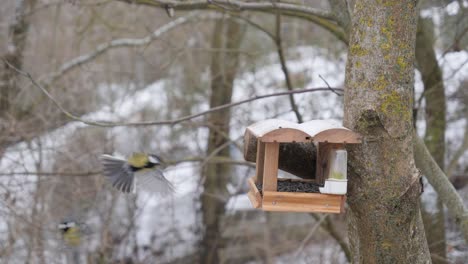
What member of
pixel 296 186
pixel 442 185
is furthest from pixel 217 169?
pixel 296 186

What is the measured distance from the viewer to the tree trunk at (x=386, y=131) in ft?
7.50

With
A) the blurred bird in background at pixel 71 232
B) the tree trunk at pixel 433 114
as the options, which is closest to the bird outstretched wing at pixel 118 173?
the blurred bird in background at pixel 71 232

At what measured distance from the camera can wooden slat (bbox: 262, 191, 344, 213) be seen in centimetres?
246

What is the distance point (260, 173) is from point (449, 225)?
4.20 meters

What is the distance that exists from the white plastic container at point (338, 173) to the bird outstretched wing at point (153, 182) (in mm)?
1706

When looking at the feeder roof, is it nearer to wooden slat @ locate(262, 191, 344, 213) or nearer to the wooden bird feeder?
the wooden bird feeder

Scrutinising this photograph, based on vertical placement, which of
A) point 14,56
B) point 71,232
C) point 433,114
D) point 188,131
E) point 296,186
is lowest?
point 71,232

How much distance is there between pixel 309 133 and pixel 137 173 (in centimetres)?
195

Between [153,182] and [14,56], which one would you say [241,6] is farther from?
[14,56]

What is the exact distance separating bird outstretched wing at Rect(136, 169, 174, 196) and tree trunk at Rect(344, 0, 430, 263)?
1.83 m

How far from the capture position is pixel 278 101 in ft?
23.3

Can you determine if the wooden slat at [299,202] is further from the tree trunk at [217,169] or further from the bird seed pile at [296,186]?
the tree trunk at [217,169]

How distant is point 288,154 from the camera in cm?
281

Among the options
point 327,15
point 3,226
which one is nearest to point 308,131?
point 327,15
